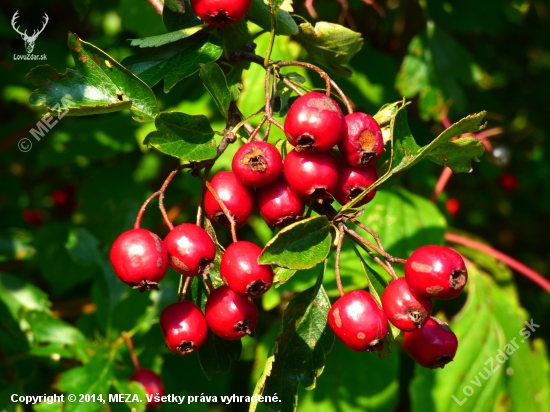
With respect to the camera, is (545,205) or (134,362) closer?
(134,362)

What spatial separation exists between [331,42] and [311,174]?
535 millimetres

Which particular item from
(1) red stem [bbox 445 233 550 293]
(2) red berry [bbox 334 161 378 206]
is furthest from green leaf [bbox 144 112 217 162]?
(1) red stem [bbox 445 233 550 293]

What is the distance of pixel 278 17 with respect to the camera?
4.53 feet

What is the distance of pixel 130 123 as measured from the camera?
2746 millimetres

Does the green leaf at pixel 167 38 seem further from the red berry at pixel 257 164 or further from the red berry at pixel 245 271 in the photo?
the red berry at pixel 245 271

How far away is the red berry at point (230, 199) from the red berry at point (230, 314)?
16 centimetres

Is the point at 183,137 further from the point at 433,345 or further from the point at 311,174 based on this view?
the point at 433,345

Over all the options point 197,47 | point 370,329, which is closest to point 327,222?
point 370,329

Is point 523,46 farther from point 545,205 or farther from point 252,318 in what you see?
point 252,318

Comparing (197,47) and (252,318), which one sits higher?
(197,47)

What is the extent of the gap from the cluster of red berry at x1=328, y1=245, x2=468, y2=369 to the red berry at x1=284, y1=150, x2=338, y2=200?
0.22 meters

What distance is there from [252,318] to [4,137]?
232 centimetres

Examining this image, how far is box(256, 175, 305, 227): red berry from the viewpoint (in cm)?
119

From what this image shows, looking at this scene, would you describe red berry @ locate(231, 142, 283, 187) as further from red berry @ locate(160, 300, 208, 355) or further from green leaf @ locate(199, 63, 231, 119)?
red berry @ locate(160, 300, 208, 355)
